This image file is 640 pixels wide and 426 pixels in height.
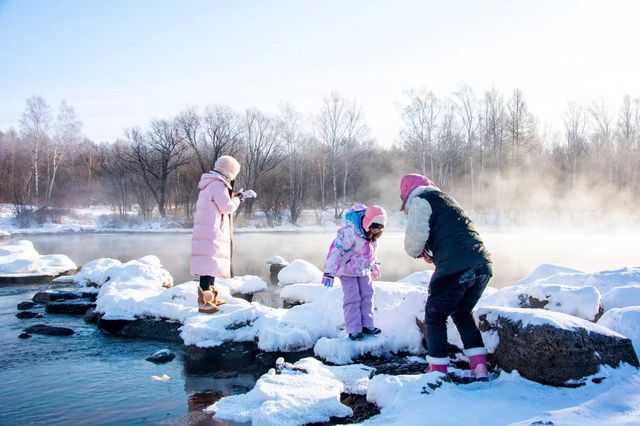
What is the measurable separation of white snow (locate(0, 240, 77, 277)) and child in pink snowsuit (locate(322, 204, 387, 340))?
32.6 feet

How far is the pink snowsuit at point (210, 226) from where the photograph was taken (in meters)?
6.29

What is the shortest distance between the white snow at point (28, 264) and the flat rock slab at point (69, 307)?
452cm

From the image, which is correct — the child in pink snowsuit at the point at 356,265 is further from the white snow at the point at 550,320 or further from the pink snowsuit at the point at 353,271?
the white snow at the point at 550,320

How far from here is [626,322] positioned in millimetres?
4234

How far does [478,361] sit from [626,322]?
1.45 m

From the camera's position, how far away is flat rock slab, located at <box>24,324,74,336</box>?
670 cm

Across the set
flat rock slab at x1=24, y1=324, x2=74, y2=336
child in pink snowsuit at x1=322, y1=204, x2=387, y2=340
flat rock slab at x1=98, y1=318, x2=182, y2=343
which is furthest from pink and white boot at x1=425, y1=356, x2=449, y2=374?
flat rock slab at x1=24, y1=324, x2=74, y2=336

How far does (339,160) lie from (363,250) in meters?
35.3

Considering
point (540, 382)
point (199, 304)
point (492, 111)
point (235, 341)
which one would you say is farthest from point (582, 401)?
point (492, 111)

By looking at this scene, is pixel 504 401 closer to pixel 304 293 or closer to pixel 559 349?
pixel 559 349

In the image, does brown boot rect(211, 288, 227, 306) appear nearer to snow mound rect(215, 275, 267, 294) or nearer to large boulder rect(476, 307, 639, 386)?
snow mound rect(215, 275, 267, 294)

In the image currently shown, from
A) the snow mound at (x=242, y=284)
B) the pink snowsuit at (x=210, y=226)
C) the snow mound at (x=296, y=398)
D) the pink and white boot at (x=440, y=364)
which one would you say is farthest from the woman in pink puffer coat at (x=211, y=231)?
the pink and white boot at (x=440, y=364)

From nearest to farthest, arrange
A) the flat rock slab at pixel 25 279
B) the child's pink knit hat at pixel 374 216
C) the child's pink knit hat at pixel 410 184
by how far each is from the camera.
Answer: the child's pink knit hat at pixel 410 184 → the child's pink knit hat at pixel 374 216 → the flat rock slab at pixel 25 279

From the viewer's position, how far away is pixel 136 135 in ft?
142
